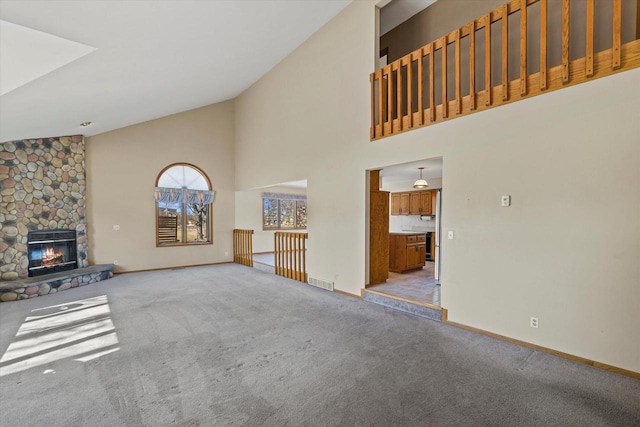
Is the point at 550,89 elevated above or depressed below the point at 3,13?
below

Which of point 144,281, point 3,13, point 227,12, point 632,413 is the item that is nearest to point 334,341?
point 632,413

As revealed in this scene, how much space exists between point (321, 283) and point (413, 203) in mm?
4659

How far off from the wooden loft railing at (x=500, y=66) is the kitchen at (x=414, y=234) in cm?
88

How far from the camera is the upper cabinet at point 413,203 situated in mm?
8594

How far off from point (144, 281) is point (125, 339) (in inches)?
134

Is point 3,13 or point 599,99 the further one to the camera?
point 599,99

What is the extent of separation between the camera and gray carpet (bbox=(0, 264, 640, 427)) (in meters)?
2.10

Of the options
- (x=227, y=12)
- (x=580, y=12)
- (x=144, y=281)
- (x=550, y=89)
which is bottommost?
(x=144, y=281)

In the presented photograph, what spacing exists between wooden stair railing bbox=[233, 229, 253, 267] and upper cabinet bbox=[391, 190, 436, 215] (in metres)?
4.68

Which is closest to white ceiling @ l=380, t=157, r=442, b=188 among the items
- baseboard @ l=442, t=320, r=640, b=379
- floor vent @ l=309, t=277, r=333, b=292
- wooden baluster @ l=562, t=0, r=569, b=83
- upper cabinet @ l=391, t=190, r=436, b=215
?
upper cabinet @ l=391, t=190, r=436, b=215

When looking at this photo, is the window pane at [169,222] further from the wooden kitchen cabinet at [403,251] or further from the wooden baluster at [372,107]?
the wooden baluster at [372,107]

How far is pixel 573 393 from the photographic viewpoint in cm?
234

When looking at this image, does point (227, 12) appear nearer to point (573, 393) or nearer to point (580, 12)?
point (580, 12)

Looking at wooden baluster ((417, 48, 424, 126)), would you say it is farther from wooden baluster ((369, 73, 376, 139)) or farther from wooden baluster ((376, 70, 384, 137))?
wooden baluster ((369, 73, 376, 139))
